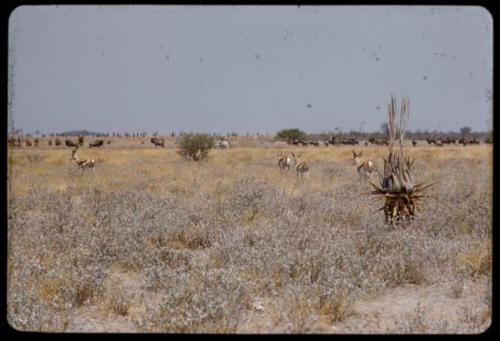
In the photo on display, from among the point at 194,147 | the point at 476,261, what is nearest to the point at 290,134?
the point at 194,147

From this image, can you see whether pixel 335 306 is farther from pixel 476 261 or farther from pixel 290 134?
pixel 290 134

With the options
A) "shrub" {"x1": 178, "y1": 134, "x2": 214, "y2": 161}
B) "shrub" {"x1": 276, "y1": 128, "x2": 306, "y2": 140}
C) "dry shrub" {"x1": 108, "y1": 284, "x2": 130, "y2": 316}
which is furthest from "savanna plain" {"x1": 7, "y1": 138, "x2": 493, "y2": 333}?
"shrub" {"x1": 276, "y1": 128, "x2": 306, "y2": 140}

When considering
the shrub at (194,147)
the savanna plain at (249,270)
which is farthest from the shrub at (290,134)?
the savanna plain at (249,270)

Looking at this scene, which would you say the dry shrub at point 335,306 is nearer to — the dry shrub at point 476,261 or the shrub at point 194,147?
the dry shrub at point 476,261

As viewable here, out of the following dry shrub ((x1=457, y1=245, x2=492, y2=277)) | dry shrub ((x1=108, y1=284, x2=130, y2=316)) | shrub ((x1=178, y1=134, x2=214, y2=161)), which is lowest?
dry shrub ((x1=108, y1=284, x2=130, y2=316))

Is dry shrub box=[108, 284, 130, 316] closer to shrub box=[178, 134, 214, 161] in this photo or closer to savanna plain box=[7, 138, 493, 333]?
savanna plain box=[7, 138, 493, 333]

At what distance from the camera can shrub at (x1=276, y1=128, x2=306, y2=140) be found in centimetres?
8631

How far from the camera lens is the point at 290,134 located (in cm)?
8662

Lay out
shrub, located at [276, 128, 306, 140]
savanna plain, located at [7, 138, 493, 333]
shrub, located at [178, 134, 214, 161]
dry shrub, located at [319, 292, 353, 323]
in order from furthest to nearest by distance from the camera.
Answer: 1. shrub, located at [276, 128, 306, 140]
2. shrub, located at [178, 134, 214, 161]
3. dry shrub, located at [319, 292, 353, 323]
4. savanna plain, located at [7, 138, 493, 333]

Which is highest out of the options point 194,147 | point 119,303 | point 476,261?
point 194,147

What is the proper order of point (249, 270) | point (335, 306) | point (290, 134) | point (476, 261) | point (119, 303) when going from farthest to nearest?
point (290, 134) → point (476, 261) → point (249, 270) → point (119, 303) → point (335, 306)

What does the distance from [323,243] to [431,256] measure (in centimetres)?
136
